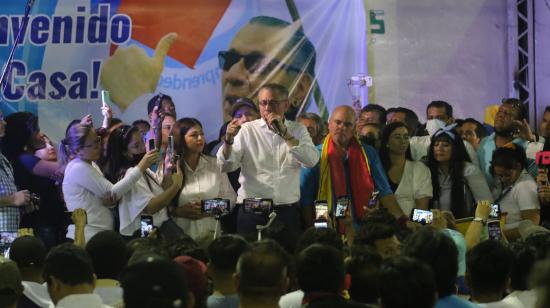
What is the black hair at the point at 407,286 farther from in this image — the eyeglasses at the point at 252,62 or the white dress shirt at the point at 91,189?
the eyeglasses at the point at 252,62

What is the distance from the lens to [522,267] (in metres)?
4.35

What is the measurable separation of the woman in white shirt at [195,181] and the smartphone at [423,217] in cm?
143

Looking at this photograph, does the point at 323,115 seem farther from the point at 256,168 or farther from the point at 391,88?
the point at 256,168

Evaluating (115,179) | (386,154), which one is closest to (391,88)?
(386,154)

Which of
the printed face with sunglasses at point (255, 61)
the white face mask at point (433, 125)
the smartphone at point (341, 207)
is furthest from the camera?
the printed face with sunglasses at point (255, 61)

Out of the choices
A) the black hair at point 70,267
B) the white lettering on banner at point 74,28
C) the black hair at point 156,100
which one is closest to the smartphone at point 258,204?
the black hair at point 156,100

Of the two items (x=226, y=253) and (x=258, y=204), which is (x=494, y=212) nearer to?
(x=258, y=204)

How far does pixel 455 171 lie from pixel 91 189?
104 inches

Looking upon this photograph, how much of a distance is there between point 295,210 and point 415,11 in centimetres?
310

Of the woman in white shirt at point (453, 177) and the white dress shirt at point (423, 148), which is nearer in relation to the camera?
the woman in white shirt at point (453, 177)

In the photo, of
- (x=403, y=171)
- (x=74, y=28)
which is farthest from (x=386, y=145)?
(x=74, y=28)

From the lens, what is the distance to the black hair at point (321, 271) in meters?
3.66

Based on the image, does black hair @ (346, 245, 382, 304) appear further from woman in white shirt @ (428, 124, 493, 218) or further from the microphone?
woman in white shirt @ (428, 124, 493, 218)

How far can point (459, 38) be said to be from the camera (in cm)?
949
